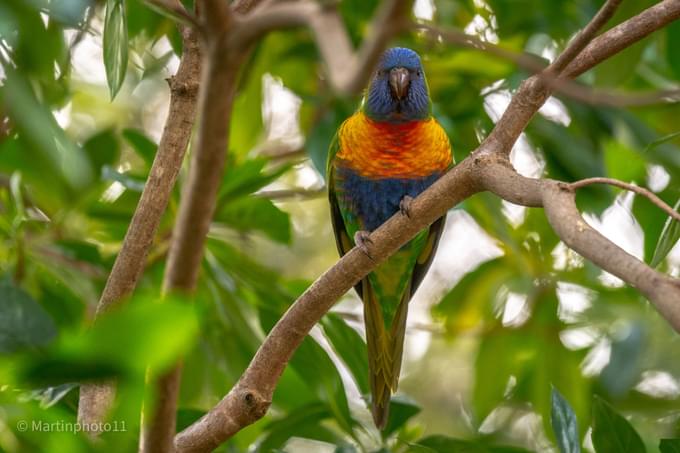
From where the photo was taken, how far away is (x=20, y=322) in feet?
5.26

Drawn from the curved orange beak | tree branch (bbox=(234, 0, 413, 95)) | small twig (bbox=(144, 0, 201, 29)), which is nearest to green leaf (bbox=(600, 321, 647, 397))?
the curved orange beak

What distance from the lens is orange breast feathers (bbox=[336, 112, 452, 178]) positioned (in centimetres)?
281

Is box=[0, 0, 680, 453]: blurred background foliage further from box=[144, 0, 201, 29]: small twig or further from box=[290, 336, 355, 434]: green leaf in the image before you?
box=[144, 0, 201, 29]: small twig

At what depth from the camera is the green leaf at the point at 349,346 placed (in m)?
2.43

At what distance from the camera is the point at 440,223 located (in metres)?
2.83

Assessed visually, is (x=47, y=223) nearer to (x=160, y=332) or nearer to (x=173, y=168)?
(x=173, y=168)

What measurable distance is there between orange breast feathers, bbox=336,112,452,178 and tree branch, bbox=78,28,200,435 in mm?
995

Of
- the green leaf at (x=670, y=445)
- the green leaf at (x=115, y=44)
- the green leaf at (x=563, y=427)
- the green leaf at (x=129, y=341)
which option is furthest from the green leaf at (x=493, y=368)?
the green leaf at (x=129, y=341)

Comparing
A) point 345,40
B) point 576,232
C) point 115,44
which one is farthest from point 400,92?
point 345,40

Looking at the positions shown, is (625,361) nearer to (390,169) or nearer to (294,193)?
(390,169)

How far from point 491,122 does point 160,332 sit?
226cm

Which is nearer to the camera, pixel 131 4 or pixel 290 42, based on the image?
pixel 131 4

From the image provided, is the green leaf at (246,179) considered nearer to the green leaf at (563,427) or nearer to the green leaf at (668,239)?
the green leaf at (563,427)

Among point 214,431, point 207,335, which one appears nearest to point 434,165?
point 207,335
